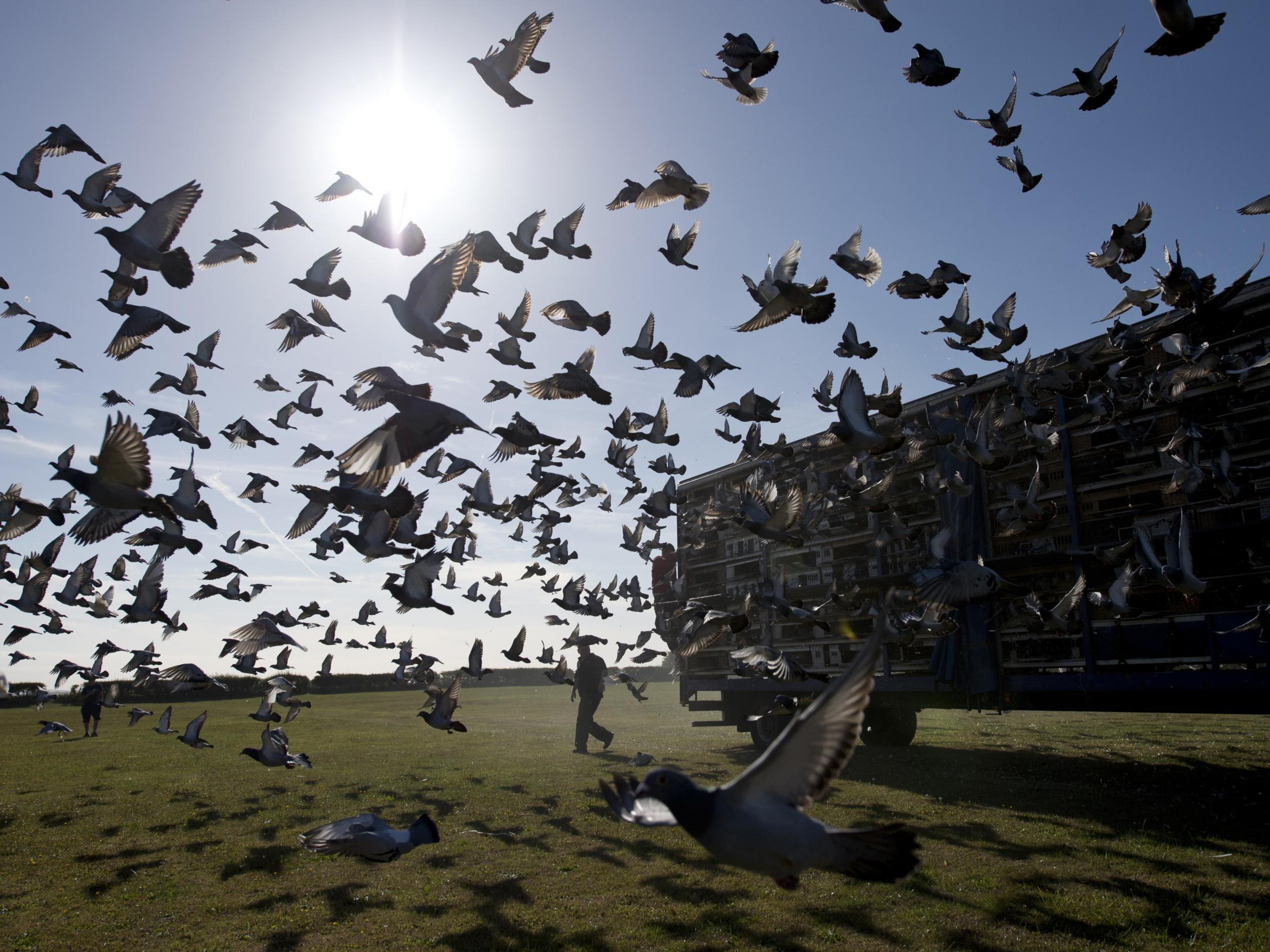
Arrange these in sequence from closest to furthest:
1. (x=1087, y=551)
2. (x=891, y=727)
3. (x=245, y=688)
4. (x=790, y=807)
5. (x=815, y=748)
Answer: (x=815, y=748) → (x=790, y=807) → (x=1087, y=551) → (x=891, y=727) → (x=245, y=688)

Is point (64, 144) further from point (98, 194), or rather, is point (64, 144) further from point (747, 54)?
point (747, 54)

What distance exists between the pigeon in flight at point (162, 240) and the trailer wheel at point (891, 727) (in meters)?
14.0

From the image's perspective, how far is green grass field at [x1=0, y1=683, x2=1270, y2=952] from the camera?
5.75 m

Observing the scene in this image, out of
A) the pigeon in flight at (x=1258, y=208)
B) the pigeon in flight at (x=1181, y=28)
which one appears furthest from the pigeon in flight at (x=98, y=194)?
the pigeon in flight at (x=1258, y=208)

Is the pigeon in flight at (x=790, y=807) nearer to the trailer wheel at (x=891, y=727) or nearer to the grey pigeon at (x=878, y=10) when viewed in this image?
the grey pigeon at (x=878, y=10)

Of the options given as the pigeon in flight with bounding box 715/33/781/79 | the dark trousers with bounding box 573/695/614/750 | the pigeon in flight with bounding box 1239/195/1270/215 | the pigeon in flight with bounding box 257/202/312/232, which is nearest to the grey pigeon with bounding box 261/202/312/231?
the pigeon in flight with bounding box 257/202/312/232

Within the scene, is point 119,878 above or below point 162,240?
below

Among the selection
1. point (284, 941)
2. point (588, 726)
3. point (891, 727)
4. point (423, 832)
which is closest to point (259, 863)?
point (284, 941)

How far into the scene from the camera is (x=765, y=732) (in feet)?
49.8

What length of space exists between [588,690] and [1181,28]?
50.1 ft

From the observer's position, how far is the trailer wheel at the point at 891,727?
15133 mm

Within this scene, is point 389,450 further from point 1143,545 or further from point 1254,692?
point 1254,692

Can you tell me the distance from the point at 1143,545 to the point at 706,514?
15.4ft

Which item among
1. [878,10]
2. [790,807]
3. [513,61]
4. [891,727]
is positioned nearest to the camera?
[790,807]
